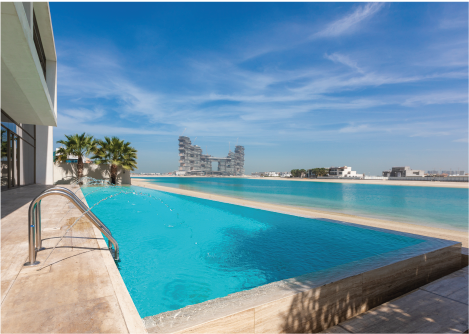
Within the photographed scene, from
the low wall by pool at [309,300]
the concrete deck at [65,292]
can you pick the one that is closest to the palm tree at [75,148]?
the concrete deck at [65,292]

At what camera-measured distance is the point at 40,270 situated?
2.78 metres

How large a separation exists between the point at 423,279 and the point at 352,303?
2118mm

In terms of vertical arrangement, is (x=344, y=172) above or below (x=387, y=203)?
above

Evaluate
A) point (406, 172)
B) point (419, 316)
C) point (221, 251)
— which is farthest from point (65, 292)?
point (406, 172)

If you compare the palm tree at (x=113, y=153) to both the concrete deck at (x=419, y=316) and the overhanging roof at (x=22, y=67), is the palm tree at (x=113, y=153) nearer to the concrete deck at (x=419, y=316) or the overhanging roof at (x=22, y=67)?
the overhanging roof at (x=22, y=67)

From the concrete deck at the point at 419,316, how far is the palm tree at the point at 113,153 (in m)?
25.8

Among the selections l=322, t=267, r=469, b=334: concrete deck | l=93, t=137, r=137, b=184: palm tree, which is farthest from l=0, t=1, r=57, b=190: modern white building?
l=93, t=137, r=137, b=184: palm tree

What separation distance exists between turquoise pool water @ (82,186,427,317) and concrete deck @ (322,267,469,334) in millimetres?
1050

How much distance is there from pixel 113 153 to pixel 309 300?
2609cm

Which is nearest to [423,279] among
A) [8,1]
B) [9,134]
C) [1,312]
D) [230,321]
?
[230,321]

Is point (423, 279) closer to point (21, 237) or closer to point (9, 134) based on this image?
point (21, 237)

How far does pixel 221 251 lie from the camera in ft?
19.6

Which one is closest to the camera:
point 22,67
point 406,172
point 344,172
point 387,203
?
point 22,67

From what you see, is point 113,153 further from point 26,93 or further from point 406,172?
point 406,172
